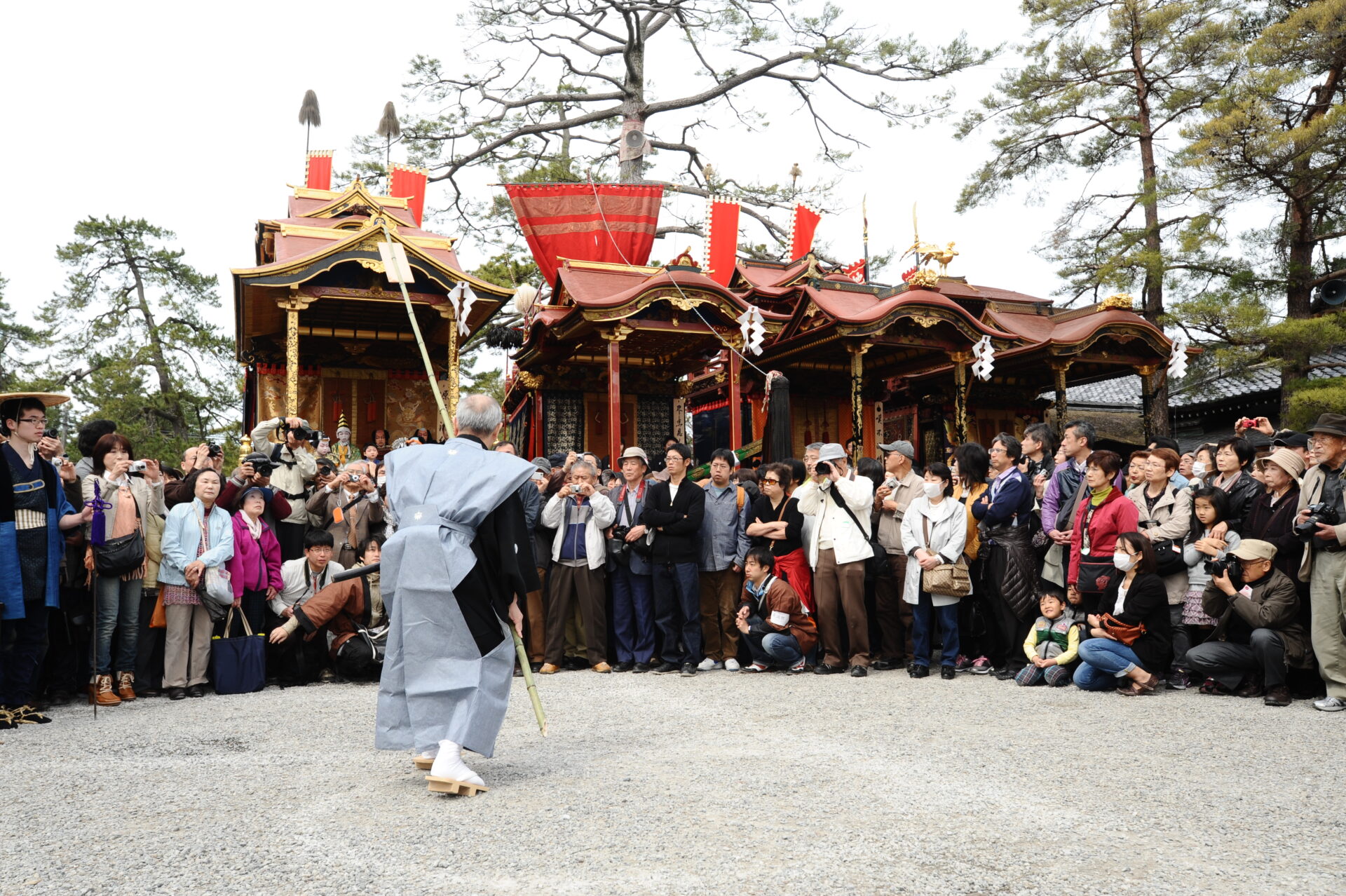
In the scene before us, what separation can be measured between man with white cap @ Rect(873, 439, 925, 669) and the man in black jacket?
1366 mm

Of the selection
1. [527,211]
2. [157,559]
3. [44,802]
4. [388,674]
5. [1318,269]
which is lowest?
[44,802]

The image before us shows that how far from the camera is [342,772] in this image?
169 inches

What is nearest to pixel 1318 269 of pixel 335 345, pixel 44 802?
pixel 335 345

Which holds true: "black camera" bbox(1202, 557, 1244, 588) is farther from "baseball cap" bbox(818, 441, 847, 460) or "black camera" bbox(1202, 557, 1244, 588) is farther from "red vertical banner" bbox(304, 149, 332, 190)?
"red vertical banner" bbox(304, 149, 332, 190)

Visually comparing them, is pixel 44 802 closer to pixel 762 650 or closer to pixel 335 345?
pixel 762 650

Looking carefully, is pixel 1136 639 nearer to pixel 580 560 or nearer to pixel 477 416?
pixel 580 560

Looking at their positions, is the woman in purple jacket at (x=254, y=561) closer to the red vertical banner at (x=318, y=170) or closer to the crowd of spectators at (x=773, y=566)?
the crowd of spectators at (x=773, y=566)

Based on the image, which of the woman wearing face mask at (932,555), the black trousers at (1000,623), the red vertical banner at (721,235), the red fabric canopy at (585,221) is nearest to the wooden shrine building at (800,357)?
the red vertical banner at (721,235)

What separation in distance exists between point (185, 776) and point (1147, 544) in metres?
5.38

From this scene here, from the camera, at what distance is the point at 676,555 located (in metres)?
7.31

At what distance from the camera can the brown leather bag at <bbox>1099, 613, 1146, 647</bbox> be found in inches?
239

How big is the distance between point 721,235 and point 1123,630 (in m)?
12.7

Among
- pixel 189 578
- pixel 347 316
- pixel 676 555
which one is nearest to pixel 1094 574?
pixel 676 555

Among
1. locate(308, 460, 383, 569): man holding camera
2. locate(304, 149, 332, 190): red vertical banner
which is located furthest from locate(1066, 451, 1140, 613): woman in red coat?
locate(304, 149, 332, 190): red vertical banner
